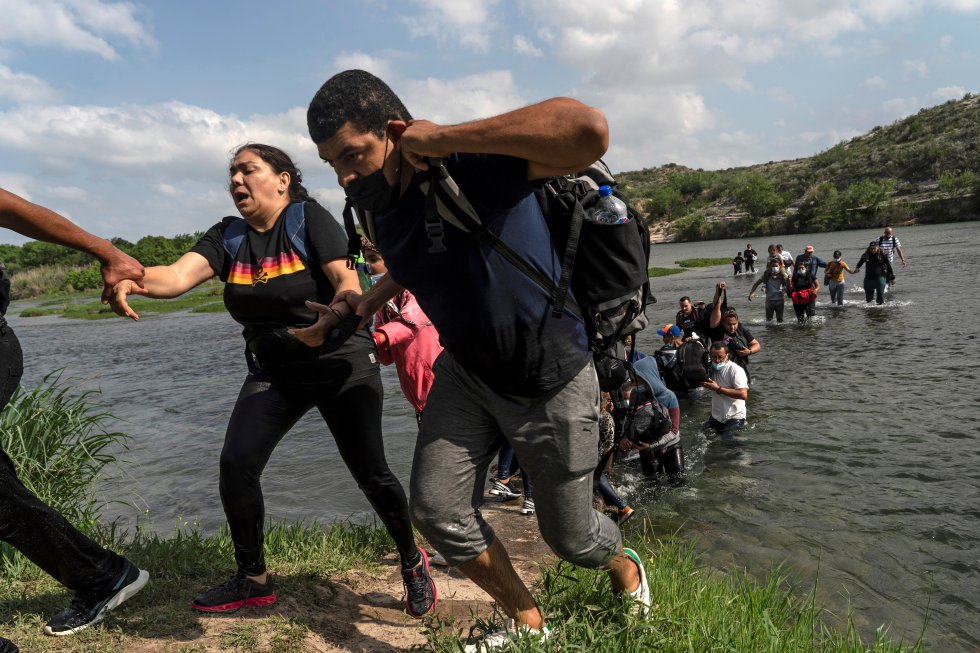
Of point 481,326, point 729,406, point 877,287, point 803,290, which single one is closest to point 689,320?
point 729,406

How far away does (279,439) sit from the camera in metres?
3.23

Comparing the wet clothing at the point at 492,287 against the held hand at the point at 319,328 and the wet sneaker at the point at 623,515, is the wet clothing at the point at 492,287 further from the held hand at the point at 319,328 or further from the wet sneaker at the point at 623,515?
the wet sneaker at the point at 623,515

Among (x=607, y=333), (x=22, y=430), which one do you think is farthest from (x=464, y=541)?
(x=22, y=430)

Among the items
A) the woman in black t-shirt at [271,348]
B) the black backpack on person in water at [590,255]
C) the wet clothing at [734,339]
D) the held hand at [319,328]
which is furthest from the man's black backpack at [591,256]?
the wet clothing at [734,339]

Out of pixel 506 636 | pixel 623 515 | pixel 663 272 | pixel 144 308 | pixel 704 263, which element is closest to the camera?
pixel 506 636

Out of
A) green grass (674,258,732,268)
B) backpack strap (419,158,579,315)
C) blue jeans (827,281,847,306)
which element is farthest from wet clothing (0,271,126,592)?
green grass (674,258,732,268)

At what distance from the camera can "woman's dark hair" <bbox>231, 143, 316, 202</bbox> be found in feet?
10.8

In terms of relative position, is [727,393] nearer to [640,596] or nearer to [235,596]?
[640,596]

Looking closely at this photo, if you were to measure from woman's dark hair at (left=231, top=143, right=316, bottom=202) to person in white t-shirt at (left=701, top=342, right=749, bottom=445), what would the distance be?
6.32m

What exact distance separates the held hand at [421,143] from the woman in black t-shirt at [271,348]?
120cm

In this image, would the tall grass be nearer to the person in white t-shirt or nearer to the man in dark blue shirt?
the man in dark blue shirt

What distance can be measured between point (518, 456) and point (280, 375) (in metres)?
1.32

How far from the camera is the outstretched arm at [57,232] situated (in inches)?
103

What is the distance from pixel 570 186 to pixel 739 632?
2.00 meters
